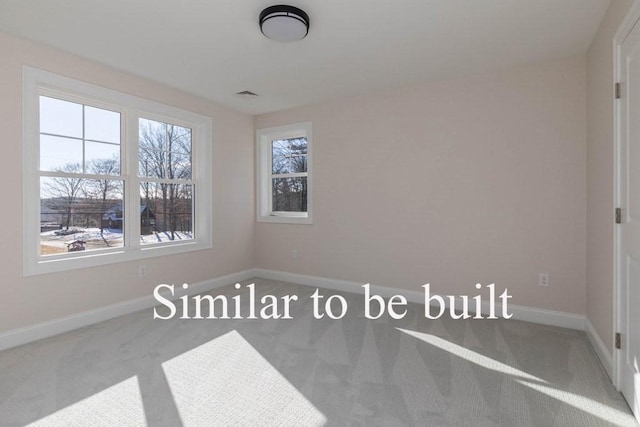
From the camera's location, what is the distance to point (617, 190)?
2.11 metres

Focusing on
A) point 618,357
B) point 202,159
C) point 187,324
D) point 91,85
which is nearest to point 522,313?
point 618,357

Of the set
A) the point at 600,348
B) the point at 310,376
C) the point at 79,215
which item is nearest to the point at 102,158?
the point at 79,215

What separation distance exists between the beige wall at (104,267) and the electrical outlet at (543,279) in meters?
3.80

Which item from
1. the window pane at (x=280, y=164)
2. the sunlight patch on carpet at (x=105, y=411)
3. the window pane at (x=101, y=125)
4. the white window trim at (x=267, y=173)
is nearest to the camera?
the sunlight patch on carpet at (x=105, y=411)

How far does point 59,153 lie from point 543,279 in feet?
15.6

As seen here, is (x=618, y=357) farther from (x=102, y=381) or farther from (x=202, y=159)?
(x=202, y=159)

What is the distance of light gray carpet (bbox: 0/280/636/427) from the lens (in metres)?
1.82

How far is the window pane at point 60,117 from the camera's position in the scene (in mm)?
2969

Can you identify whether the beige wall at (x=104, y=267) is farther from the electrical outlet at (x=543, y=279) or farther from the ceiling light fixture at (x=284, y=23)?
the electrical outlet at (x=543, y=279)

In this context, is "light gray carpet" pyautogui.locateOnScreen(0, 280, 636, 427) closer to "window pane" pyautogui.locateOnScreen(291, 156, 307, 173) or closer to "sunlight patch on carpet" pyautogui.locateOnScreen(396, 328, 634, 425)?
"sunlight patch on carpet" pyautogui.locateOnScreen(396, 328, 634, 425)

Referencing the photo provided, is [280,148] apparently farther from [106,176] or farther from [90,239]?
[90,239]

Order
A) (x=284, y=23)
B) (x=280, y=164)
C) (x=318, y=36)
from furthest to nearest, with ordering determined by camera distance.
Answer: (x=280, y=164) → (x=318, y=36) → (x=284, y=23)

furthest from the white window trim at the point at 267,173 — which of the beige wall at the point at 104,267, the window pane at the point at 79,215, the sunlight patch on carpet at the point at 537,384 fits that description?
the sunlight patch on carpet at the point at 537,384

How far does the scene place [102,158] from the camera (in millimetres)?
3389
